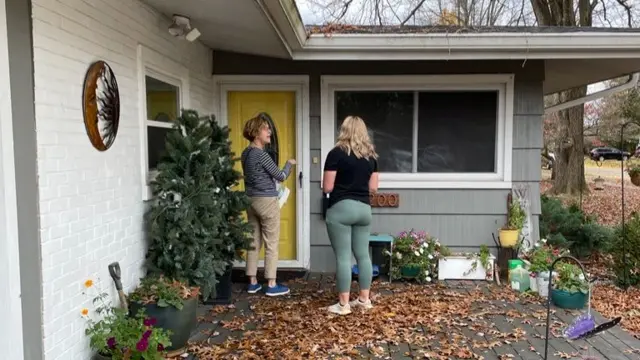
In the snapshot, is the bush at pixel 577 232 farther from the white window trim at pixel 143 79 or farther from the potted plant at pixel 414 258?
the white window trim at pixel 143 79

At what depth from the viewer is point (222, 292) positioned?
399 cm

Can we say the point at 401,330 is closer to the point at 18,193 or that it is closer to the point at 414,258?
the point at 414,258

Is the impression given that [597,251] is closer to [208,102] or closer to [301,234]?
[301,234]

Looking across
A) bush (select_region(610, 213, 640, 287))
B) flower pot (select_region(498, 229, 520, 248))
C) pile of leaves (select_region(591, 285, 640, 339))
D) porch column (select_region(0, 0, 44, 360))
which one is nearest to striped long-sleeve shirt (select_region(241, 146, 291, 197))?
porch column (select_region(0, 0, 44, 360))

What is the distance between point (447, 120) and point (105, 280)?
3557 millimetres

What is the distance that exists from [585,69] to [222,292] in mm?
4352

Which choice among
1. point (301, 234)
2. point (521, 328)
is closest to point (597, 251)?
point (521, 328)

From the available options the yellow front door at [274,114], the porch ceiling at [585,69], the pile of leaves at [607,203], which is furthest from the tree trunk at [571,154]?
the yellow front door at [274,114]

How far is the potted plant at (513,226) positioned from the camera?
186 inches

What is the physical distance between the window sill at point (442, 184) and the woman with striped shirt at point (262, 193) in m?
1.29

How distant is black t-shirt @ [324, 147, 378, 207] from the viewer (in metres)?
3.49

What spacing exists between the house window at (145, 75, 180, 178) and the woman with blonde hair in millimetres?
1260

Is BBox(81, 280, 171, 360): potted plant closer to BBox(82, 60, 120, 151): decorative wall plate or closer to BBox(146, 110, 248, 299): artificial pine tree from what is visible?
BBox(146, 110, 248, 299): artificial pine tree

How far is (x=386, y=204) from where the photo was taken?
16.3 ft
